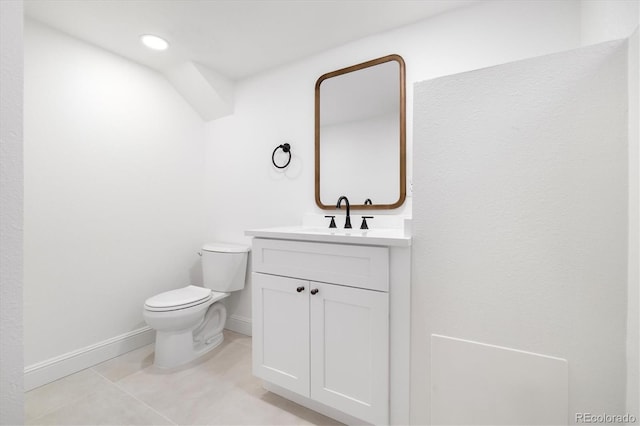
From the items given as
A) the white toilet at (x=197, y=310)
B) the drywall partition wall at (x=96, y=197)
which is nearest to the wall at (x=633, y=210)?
the white toilet at (x=197, y=310)

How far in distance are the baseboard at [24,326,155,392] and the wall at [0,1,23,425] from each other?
5.67 feet

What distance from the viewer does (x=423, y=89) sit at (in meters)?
1.17

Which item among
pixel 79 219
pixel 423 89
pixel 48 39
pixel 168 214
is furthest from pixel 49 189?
pixel 423 89

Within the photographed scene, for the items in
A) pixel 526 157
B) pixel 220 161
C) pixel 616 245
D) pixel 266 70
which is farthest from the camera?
pixel 220 161

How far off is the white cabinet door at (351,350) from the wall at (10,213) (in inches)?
40.5

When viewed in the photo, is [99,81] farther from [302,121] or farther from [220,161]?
[302,121]

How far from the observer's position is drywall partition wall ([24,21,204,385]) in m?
1.73

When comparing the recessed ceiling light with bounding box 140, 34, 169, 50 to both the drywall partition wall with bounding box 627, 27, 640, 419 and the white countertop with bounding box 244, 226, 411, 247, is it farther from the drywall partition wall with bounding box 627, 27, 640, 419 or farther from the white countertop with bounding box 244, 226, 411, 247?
the drywall partition wall with bounding box 627, 27, 640, 419

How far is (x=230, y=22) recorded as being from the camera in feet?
5.75

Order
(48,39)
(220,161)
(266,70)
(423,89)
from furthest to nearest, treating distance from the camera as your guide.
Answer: (220,161) < (266,70) < (48,39) < (423,89)

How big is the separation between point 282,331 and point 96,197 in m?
1.62

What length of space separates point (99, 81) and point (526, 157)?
2.57 m

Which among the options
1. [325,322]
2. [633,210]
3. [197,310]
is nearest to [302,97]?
[325,322]

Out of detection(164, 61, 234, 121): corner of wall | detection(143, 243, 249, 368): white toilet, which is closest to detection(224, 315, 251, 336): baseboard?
detection(143, 243, 249, 368): white toilet
